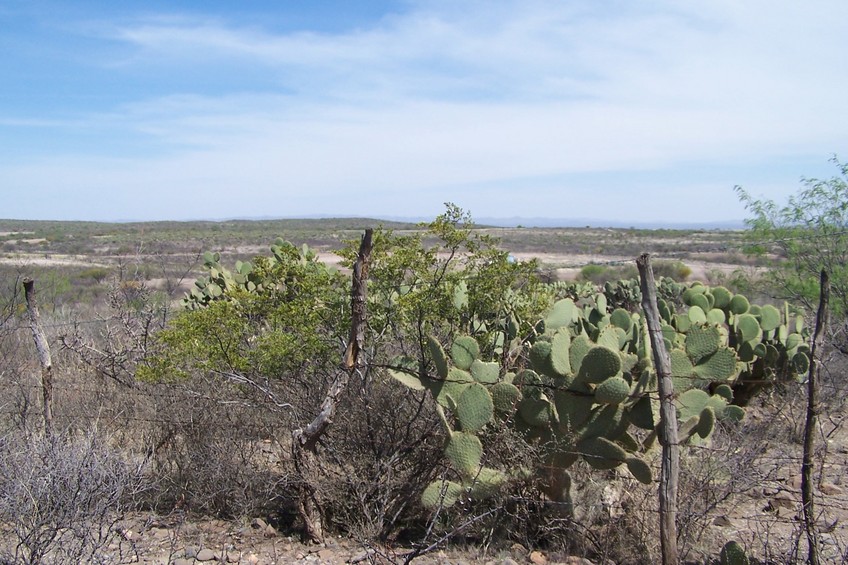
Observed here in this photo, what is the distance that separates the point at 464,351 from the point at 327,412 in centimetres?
99

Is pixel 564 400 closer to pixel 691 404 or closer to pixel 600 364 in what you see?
pixel 600 364

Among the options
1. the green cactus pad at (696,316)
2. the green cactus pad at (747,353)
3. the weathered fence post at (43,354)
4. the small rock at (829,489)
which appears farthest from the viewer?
the green cactus pad at (747,353)

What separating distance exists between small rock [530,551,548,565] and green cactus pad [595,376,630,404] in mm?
1144

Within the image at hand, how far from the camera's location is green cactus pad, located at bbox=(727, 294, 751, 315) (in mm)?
9703

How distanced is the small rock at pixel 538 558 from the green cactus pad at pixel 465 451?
0.70 metres

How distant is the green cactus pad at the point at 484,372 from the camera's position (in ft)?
16.6

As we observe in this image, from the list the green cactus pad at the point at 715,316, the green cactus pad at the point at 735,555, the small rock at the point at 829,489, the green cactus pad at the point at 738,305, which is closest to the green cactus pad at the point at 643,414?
the green cactus pad at the point at 735,555

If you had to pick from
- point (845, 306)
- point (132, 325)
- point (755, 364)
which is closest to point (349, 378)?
point (132, 325)

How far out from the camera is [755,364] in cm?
921

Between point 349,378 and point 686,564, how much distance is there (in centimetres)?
248

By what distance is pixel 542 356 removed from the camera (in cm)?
493

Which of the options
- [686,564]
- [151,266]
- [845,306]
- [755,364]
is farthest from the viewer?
[151,266]

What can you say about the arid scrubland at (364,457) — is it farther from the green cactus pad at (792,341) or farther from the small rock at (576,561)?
the green cactus pad at (792,341)

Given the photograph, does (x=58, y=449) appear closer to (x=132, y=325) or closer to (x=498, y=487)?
(x=498, y=487)
